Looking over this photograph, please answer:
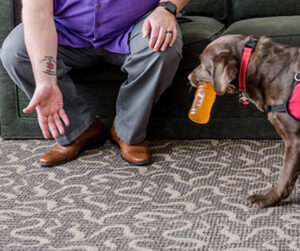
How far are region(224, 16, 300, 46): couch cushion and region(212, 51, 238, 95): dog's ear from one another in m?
0.57

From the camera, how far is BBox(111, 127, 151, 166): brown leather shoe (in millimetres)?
2258

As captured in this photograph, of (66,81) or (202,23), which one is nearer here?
(66,81)

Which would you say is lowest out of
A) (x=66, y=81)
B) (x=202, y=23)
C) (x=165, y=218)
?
(x=165, y=218)

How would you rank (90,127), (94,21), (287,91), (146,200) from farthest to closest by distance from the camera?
(90,127)
(94,21)
(146,200)
(287,91)

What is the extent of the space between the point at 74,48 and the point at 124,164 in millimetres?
567

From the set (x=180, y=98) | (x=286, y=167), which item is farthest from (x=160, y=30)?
(x=286, y=167)

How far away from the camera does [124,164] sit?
2.29 metres

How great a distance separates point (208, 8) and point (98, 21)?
0.92 metres

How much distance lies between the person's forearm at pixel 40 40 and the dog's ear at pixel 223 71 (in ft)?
2.06

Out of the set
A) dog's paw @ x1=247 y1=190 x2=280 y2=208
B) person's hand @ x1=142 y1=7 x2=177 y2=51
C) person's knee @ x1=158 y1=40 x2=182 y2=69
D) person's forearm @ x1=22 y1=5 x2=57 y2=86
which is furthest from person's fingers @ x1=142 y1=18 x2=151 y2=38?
dog's paw @ x1=247 y1=190 x2=280 y2=208

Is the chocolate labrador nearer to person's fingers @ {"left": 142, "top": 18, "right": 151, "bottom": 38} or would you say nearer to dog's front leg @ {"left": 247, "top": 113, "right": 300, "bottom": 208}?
dog's front leg @ {"left": 247, "top": 113, "right": 300, "bottom": 208}

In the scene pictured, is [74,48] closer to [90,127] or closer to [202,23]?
[90,127]

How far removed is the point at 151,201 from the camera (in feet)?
6.32

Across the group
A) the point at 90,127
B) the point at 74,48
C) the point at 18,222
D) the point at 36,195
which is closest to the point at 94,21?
the point at 74,48
